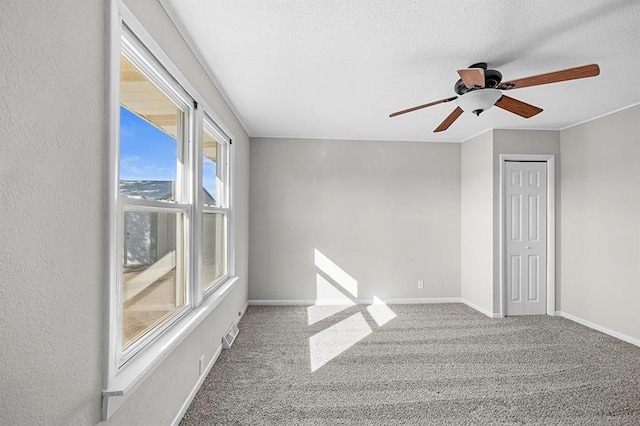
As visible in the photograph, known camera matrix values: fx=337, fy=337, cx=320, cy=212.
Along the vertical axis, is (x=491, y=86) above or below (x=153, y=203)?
above

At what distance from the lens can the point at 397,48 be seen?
231 centimetres

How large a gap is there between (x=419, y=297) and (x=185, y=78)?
4.34m

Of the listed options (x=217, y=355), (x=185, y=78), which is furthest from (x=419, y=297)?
(x=185, y=78)

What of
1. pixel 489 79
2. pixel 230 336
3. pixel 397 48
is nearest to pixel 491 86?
pixel 489 79

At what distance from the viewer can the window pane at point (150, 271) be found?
5.62 ft

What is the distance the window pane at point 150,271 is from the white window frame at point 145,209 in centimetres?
6

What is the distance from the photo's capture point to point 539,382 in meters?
2.68

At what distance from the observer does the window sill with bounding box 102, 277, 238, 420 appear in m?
1.32

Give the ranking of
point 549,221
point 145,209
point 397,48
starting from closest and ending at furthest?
point 145,209, point 397,48, point 549,221

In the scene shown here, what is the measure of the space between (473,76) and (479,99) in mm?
335

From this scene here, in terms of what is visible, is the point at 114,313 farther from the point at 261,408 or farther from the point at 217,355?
the point at 217,355

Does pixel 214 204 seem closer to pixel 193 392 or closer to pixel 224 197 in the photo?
pixel 224 197

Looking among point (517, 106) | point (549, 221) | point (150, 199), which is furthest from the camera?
point (549, 221)

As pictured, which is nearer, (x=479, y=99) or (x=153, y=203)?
(x=153, y=203)
